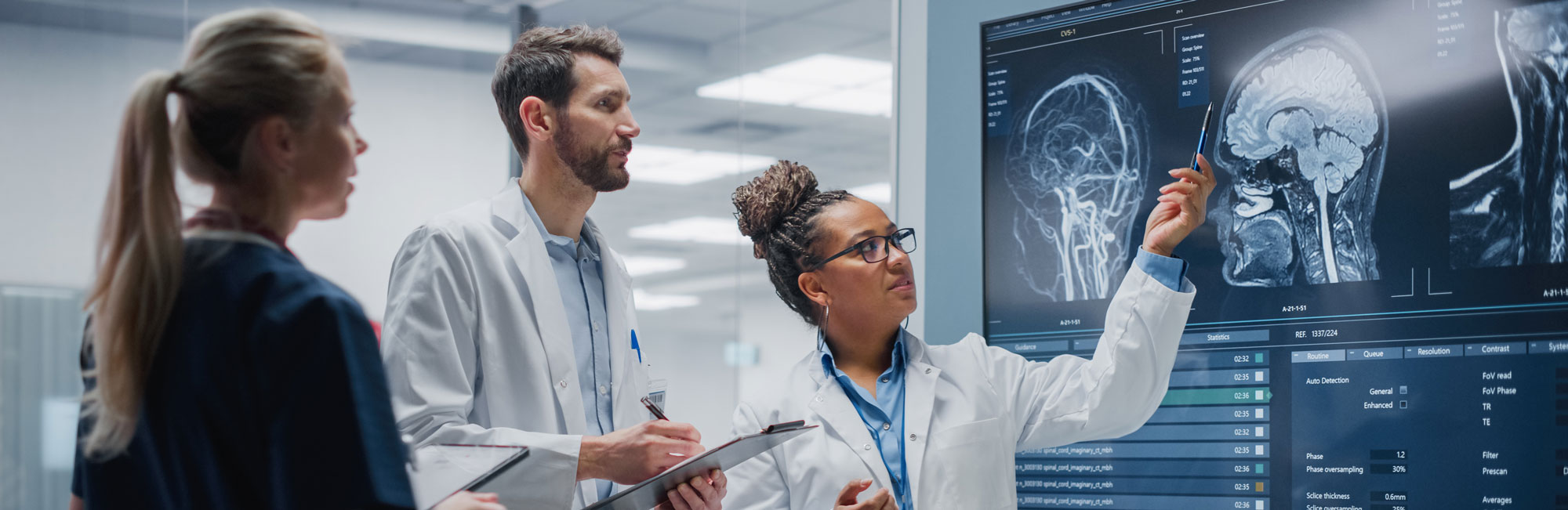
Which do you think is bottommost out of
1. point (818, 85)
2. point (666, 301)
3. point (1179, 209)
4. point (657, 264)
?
point (666, 301)

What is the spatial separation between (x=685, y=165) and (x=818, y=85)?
4.59 feet

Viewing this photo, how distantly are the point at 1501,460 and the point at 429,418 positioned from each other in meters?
1.56

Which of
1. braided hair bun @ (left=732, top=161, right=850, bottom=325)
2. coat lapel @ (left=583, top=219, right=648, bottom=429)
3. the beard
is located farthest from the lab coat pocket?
the beard

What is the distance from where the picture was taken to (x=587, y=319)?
204 cm

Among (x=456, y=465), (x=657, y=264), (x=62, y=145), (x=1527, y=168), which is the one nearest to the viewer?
(x=456, y=465)

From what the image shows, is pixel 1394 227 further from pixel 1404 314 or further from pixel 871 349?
pixel 871 349

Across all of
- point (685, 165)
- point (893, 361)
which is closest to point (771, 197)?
point (893, 361)

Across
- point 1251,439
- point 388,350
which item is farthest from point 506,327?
point 1251,439

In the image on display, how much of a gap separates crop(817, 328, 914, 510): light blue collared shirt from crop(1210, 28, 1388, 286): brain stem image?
59 centimetres

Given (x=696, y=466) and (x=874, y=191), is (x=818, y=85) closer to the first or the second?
(x=874, y=191)

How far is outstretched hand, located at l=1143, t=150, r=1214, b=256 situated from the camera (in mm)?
1799

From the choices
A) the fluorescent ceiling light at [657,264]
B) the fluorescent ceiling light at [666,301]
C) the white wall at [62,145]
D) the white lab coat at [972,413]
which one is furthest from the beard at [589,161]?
the fluorescent ceiling light at [657,264]

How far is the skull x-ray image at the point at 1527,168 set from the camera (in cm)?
168

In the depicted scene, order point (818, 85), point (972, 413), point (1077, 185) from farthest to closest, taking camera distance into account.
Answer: point (818, 85)
point (1077, 185)
point (972, 413)
